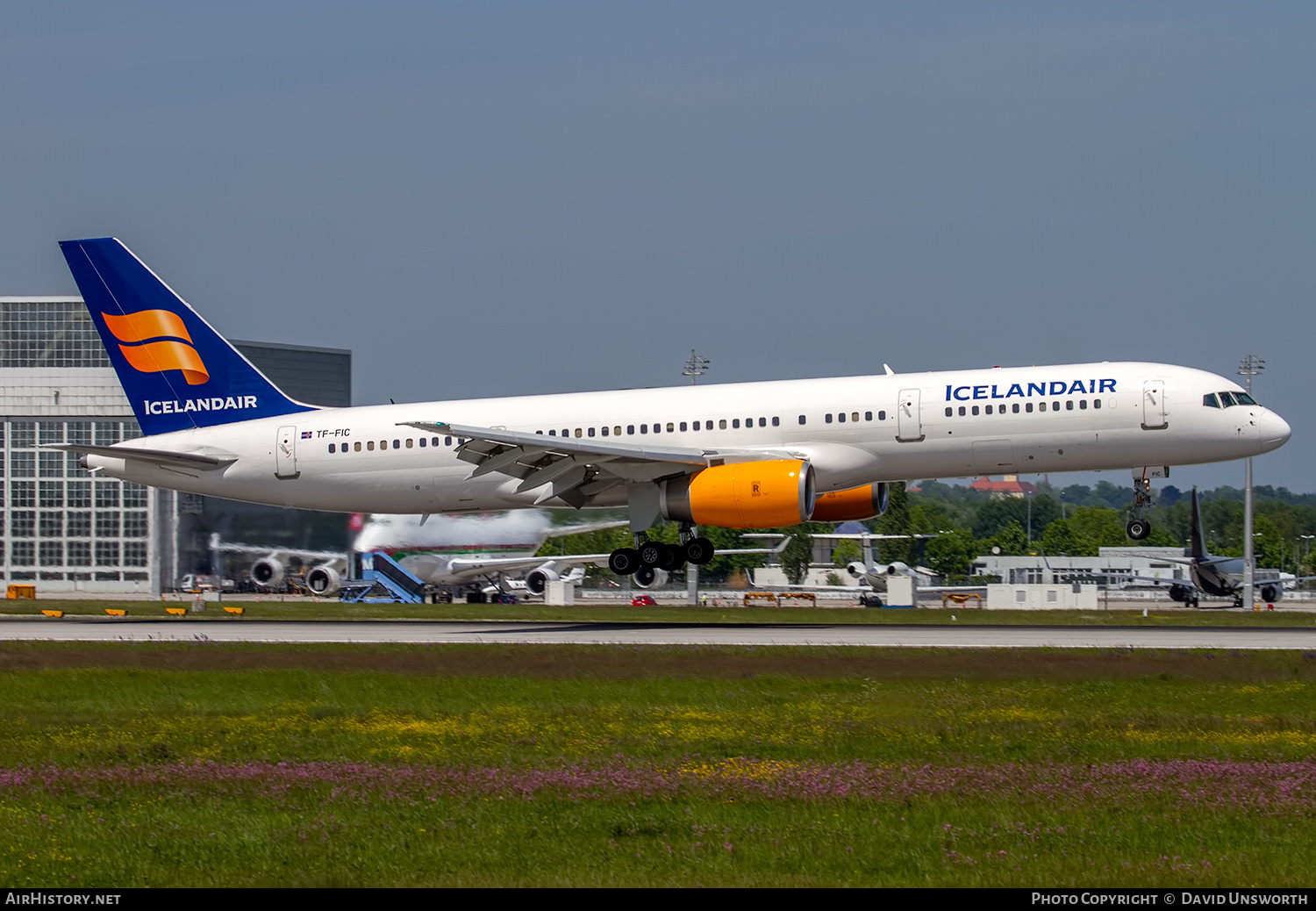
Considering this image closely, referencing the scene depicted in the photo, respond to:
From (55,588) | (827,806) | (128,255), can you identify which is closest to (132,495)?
(55,588)

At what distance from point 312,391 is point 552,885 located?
90.5 meters

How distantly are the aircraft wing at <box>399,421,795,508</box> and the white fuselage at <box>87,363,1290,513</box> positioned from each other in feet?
1.46

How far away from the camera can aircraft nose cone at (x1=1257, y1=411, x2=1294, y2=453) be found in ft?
115

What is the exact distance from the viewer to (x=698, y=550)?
122 feet

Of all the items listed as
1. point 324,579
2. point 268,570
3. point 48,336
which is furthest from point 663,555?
point 48,336

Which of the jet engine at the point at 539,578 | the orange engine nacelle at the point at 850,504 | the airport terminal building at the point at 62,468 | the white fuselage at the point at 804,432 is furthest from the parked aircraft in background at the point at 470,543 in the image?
the airport terminal building at the point at 62,468

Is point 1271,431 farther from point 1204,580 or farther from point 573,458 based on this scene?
point 1204,580

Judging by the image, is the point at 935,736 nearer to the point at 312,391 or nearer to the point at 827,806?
the point at 827,806

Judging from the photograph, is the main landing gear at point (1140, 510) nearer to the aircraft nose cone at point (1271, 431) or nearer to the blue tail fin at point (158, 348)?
the aircraft nose cone at point (1271, 431)

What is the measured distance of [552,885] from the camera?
11.1 metres

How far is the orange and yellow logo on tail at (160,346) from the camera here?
40.9m

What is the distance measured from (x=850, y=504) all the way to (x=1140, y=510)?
735 centimetres

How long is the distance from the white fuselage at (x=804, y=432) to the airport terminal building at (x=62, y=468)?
37.9 meters
